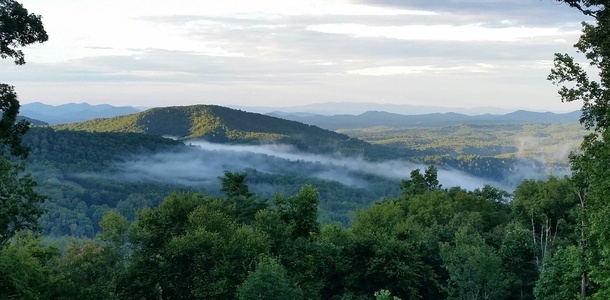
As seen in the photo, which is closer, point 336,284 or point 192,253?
point 192,253

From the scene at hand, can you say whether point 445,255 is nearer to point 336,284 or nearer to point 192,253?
point 336,284

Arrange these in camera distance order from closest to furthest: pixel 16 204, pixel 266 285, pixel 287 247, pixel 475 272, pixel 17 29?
pixel 17 29, pixel 16 204, pixel 266 285, pixel 287 247, pixel 475 272

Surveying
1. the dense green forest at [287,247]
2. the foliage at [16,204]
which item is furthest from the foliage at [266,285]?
the foliage at [16,204]

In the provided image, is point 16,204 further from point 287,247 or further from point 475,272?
point 475,272

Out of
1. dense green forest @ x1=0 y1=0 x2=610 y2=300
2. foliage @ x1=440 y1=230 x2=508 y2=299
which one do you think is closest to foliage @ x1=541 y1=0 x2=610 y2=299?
dense green forest @ x1=0 y1=0 x2=610 y2=300

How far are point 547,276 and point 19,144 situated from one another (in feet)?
70.4

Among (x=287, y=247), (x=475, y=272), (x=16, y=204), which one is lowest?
(x=475, y=272)

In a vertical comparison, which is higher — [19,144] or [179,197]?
[19,144]

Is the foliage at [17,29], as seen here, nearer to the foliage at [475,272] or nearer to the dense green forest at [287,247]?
the dense green forest at [287,247]

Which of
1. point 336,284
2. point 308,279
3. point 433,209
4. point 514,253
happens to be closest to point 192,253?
point 308,279

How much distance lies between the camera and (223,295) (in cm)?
3156

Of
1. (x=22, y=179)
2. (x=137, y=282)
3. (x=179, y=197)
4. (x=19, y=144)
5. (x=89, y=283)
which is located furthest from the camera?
(x=179, y=197)

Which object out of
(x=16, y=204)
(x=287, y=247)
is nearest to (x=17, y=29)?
(x=16, y=204)

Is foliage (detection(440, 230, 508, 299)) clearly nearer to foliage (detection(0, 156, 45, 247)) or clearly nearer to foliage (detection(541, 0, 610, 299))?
foliage (detection(541, 0, 610, 299))
